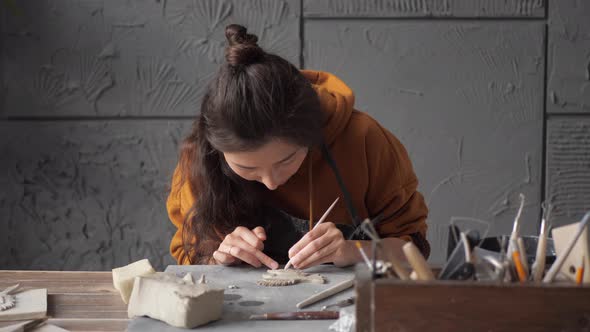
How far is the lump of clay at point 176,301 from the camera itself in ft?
4.27

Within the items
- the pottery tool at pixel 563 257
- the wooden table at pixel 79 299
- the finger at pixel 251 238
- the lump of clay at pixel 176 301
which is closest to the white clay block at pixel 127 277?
the wooden table at pixel 79 299

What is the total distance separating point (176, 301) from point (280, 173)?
0.55 m

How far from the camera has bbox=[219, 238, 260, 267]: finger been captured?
5.59 feet

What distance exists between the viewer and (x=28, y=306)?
4.87ft

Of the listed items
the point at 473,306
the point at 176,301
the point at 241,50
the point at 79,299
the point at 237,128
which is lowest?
the point at 79,299

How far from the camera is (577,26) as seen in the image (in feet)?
10.2

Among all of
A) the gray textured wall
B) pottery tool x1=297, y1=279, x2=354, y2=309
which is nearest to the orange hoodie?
pottery tool x1=297, y1=279, x2=354, y2=309

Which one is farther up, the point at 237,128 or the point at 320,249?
the point at 237,128

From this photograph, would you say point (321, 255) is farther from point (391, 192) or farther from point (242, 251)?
point (391, 192)

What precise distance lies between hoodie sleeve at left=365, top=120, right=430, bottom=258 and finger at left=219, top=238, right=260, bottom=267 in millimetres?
519

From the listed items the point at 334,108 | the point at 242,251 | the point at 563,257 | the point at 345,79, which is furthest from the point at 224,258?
the point at 345,79

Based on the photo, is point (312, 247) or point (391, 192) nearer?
point (312, 247)

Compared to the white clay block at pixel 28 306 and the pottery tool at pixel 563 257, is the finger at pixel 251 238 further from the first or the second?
the pottery tool at pixel 563 257

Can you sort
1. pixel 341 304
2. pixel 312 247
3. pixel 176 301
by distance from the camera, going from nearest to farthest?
1. pixel 176 301
2. pixel 341 304
3. pixel 312 247
